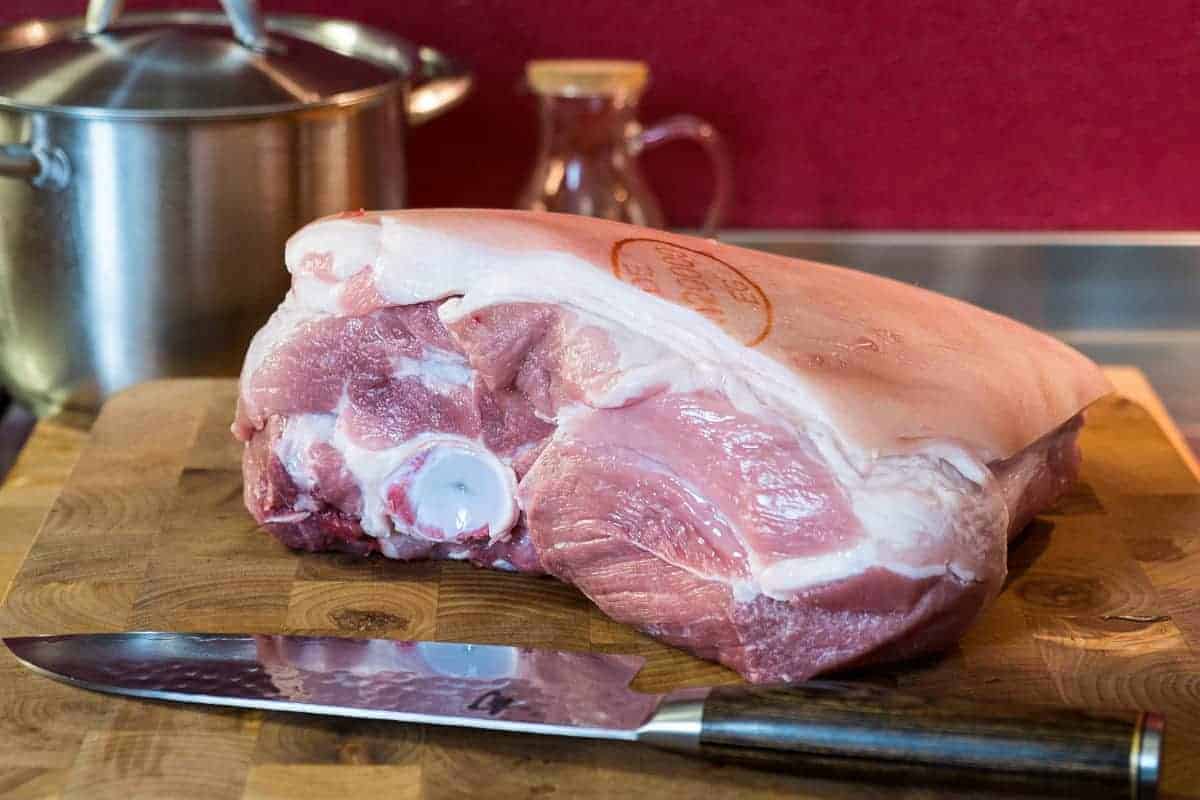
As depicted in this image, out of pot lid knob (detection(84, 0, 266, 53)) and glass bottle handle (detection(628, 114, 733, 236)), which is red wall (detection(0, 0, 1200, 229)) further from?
pot lid knob (detection(84, 0, 266, 53))

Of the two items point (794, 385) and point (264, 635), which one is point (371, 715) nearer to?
point (264, 635)

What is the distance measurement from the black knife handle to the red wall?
1.19 m

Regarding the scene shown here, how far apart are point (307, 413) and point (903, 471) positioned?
0.51 meters

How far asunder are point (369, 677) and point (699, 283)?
15.1 inches

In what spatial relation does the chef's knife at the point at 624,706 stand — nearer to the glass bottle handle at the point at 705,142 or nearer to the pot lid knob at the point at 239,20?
the pot lid knob at the point at 239,20

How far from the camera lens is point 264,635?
1120mm

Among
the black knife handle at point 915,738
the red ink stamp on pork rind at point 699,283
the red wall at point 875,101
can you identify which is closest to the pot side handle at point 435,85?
the red wall at point 875,101

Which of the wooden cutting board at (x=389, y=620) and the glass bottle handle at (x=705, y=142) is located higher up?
the glass bottle handle at (x=705, y=142)

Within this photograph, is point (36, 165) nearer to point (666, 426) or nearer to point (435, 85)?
point (435, 85)

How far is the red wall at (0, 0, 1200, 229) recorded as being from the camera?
1.95 metres

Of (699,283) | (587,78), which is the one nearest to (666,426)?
(699,283)

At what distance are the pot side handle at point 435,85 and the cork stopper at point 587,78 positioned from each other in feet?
0.36

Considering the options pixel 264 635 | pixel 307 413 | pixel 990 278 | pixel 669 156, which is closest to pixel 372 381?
pixel 307 413

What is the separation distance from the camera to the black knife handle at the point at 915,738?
0.90 meters
